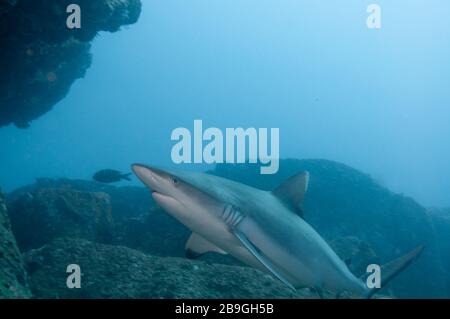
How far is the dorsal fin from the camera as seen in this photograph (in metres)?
5.57

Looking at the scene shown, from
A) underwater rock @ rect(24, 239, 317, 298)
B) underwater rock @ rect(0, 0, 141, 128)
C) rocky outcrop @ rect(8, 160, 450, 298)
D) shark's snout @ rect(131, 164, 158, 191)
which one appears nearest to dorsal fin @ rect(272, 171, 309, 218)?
underwater rock @ rect(24, 239, 317, 298)

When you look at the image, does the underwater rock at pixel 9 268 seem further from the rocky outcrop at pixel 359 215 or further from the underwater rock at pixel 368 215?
the underwater rock at pixel 368 215

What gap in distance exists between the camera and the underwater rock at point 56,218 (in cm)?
980

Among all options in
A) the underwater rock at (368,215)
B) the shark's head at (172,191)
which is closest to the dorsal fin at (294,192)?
the shark's head at (172,191)

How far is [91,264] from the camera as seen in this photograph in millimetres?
5922

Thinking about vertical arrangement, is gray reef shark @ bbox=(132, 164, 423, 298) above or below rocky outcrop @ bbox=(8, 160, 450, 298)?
above

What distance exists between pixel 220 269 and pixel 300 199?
5.95 feet

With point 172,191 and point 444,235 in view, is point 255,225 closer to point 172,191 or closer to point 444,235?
point 172,191

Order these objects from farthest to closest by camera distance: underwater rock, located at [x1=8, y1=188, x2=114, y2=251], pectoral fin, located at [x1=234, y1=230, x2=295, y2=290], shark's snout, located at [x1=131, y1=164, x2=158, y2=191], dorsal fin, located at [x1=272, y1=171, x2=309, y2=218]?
underwater rock, located at [x1=8, y1=188, x2=114, y2=251] < dorsal fin, located at [x1=272, y1=171, x2=309, y2=218] < pectoral fin, located at [x1=234, y1=230, x2=295, y2=290] < shark's snout, located at [x1=131, y1=164, x2=158, y2=191]

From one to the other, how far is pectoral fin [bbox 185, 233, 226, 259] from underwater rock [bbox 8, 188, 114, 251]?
5487mm

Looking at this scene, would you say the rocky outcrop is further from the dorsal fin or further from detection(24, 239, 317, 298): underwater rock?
Result: the dorsal fin

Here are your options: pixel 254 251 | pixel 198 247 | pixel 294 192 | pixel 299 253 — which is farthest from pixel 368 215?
pixel 254 251

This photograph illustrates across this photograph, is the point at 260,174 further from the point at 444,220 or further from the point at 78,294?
the point at 78,294
